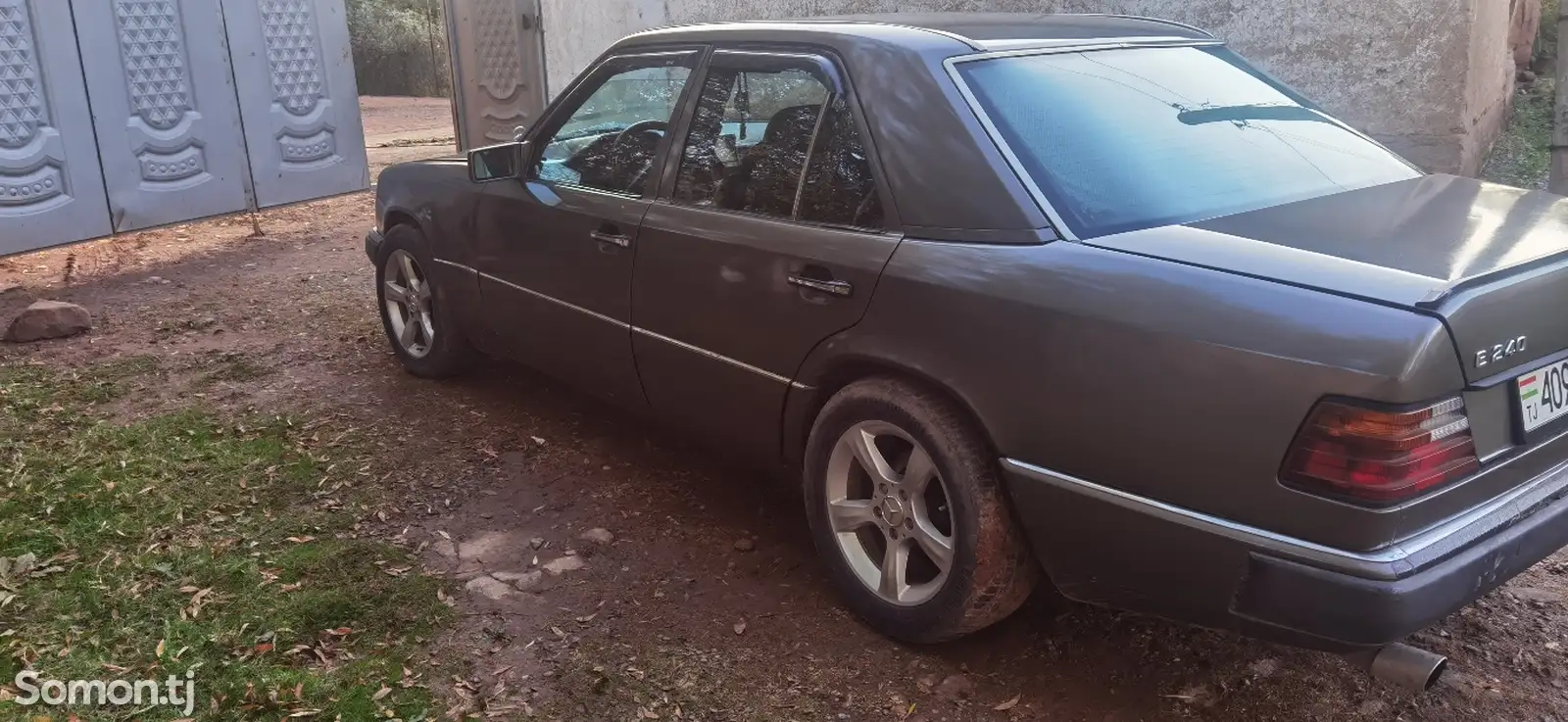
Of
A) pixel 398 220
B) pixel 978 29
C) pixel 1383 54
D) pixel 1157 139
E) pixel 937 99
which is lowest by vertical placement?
pixel 398 220

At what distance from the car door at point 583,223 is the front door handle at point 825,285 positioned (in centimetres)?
83

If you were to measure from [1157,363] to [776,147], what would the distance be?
1.50m

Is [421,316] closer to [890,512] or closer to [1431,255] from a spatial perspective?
[890,512]

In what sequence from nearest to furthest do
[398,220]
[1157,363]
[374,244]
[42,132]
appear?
[1157,363] → [398,220] → [374,244] → [42,132]

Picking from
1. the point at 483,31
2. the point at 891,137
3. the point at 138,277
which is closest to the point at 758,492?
→ the point at 891,137

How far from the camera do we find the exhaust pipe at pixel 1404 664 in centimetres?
248

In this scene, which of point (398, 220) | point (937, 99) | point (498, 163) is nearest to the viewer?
point (937, 99)

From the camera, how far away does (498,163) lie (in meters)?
4.62

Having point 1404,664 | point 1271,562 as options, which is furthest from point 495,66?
point 1404,664

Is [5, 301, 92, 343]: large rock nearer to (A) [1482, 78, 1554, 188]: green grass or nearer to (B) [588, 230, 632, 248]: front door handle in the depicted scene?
(B) [588, 230, 632, 248]: front door handle

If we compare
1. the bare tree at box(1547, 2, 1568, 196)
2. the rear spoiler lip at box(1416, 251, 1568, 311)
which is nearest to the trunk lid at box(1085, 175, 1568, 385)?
the rear spoiler lip at box(1416, 251, 1568, 311)

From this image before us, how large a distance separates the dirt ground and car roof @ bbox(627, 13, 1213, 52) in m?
1.61

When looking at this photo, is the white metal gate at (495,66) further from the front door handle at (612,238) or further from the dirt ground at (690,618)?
the front door handle at (612,238)

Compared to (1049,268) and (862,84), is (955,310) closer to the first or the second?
(1049,268)
